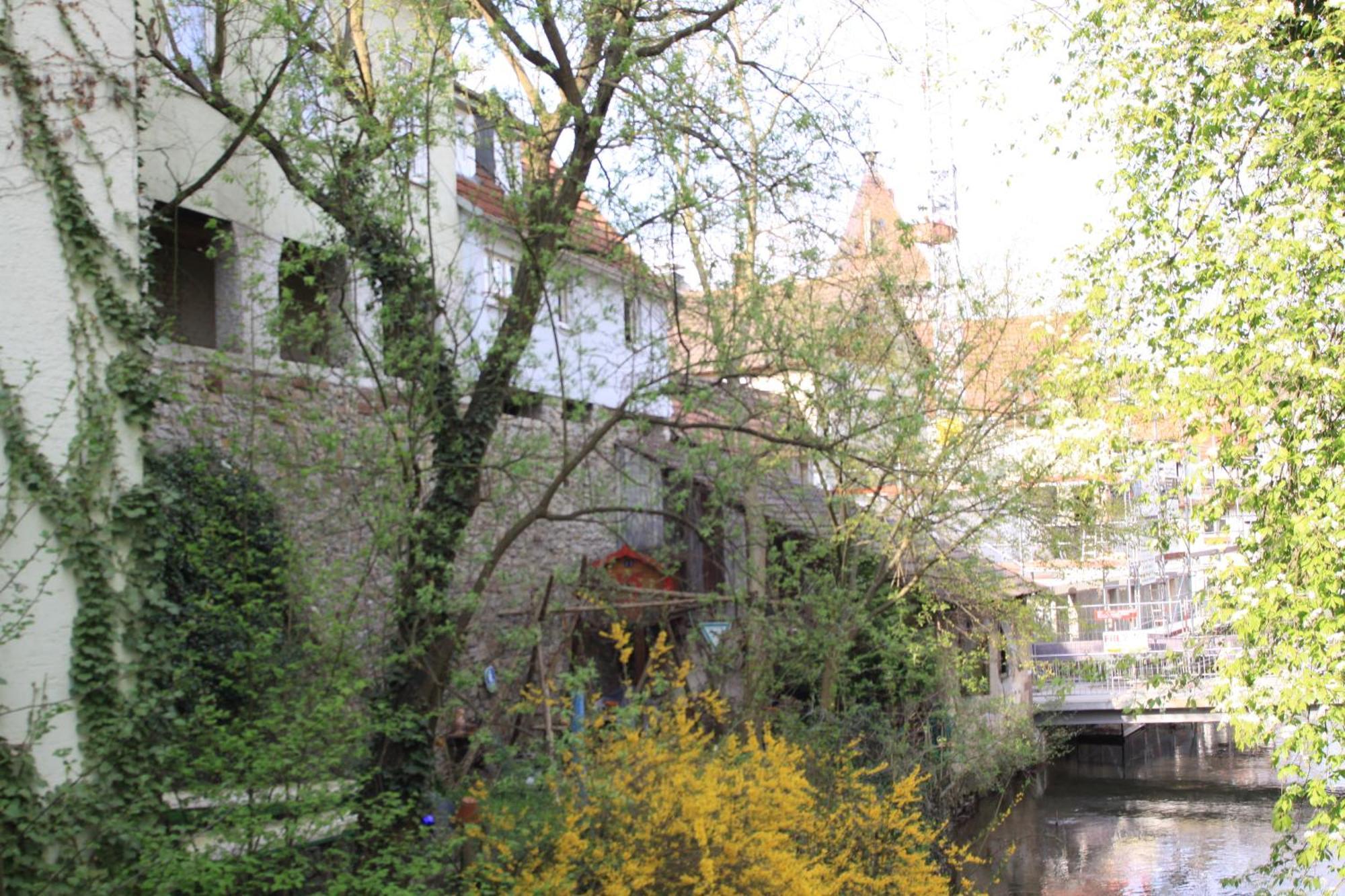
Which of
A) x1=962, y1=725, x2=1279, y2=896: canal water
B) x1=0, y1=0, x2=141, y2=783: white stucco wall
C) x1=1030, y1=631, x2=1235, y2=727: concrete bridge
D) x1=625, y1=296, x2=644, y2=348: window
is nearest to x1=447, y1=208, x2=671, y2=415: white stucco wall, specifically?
x1=625, y1=296, x2=644, y2=348: window

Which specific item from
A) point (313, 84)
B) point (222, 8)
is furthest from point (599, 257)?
point (222, 8)

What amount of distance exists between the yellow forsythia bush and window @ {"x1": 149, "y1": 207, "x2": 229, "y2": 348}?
18.9 feet

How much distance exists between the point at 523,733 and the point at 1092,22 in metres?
7.32

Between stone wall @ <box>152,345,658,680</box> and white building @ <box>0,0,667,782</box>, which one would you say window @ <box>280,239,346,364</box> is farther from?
stone wall @ <box>152,345,658,680</box>

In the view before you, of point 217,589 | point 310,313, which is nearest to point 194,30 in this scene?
point 310,313

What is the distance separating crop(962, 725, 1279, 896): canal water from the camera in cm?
1845

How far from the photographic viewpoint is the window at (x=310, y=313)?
26.6 feet

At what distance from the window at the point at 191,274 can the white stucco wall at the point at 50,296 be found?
15.4ft

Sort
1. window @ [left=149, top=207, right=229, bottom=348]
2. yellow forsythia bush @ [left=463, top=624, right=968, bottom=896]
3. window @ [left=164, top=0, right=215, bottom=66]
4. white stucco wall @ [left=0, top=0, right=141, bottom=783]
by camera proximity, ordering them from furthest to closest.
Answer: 1. window @ [left=149, top=207, right=229, bottom=348]
2. window @ [left=164, top=0, right=215, bottom=66]
3. yellow forsythia bush @ [left=463, top=624, right=968, bottom=896]
4. white stucco wall @ [left=0, top=0, right=141, bottom=783]

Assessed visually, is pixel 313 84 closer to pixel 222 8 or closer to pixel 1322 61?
pixel 222 8

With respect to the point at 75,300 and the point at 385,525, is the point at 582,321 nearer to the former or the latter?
the point at 385,525

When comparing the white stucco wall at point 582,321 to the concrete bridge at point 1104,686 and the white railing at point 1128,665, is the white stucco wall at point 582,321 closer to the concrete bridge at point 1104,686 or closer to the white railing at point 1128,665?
the white railing at point 1128,665

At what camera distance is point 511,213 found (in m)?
9.08

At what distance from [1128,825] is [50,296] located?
21.9 meters
